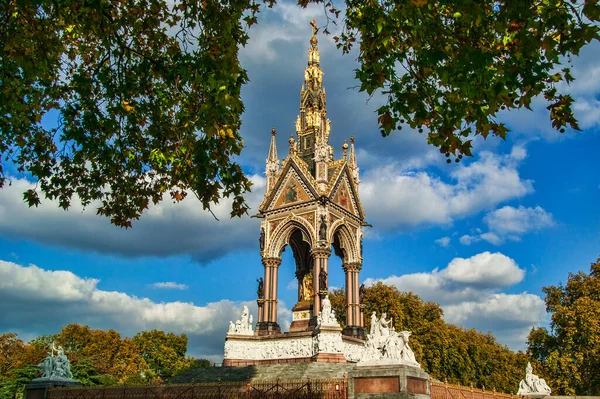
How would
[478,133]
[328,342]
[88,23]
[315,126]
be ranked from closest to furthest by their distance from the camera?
[478,133]
[88,23]
[328,342]
[315,126]

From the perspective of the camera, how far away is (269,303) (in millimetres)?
27781

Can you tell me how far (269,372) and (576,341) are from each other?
17.7 m

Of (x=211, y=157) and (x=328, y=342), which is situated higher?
(x=211, y=157)

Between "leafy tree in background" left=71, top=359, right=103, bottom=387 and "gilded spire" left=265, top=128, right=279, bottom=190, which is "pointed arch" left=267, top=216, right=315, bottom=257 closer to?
"gilded spire" left=265, top=128, right=279, bottom=190

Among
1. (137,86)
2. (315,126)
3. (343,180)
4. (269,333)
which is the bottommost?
(269,333)

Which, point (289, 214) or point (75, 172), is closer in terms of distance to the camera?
point (75, 172)

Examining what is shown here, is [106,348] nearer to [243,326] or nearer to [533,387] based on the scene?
[243,326]

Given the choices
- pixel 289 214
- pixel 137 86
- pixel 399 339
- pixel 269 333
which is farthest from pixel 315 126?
pixel 137 86

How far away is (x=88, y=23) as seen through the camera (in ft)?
28.7

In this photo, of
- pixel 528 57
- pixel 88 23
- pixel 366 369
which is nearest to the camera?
pixel 528 57

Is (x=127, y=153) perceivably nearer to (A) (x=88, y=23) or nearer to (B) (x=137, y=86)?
(B) (x=137, y=86)

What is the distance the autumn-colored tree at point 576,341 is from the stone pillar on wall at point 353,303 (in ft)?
36.3

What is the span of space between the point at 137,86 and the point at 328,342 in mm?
16149

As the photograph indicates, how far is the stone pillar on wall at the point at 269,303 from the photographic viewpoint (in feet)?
89.8
